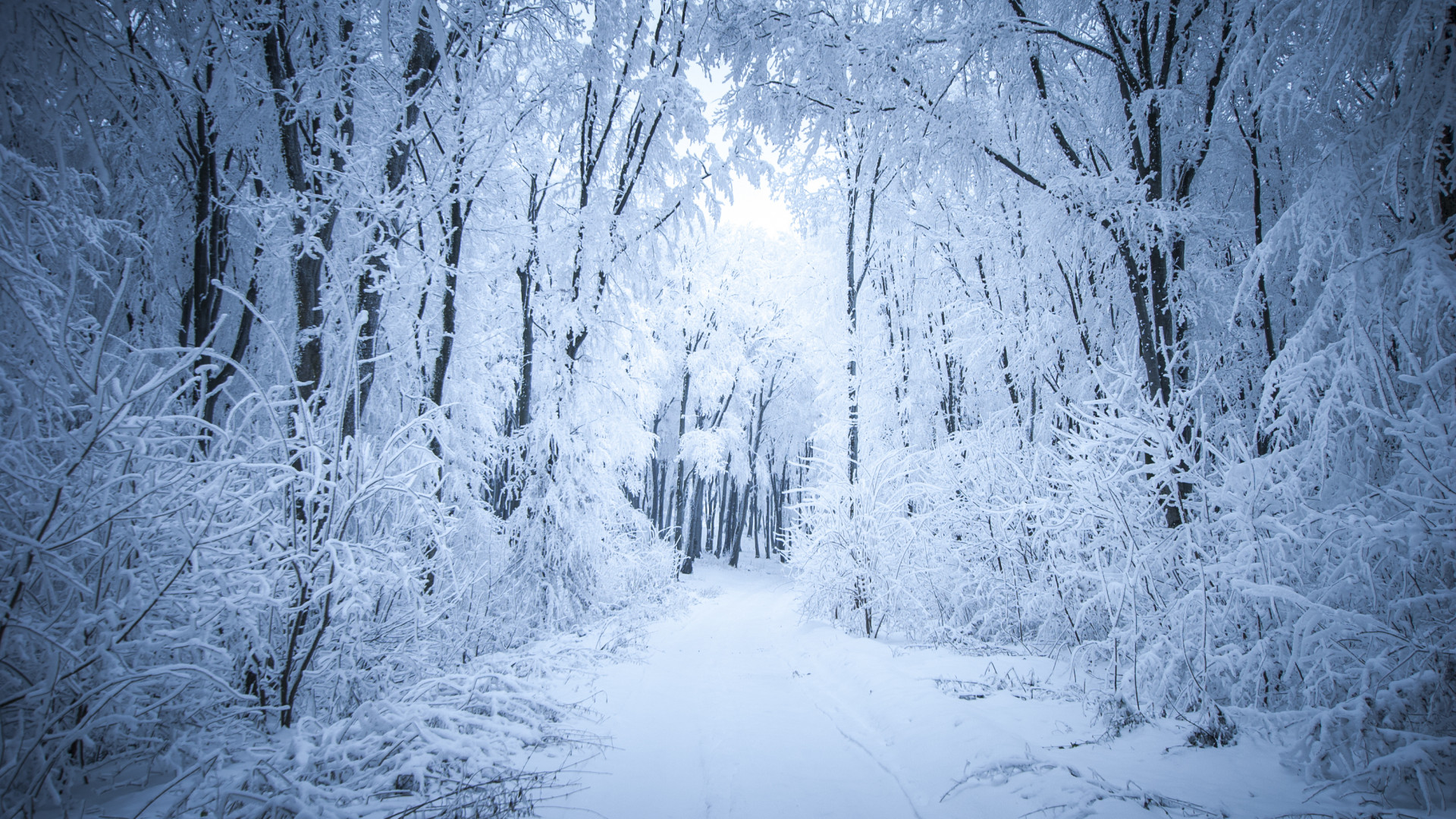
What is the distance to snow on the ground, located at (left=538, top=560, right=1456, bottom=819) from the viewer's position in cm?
208

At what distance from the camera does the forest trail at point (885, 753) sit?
2121 millimetres

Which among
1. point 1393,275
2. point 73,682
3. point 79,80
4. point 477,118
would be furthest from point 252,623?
point 1393,275

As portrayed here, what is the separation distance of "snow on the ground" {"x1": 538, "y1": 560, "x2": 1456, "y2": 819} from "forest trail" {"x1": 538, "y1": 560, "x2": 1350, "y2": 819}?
11 mm

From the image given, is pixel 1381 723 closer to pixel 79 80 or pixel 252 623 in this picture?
pixel 252 623

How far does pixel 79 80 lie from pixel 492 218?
4950 millimetres

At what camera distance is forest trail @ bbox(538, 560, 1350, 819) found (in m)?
2.12

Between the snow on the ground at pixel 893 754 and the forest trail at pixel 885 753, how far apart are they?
11 millimetres

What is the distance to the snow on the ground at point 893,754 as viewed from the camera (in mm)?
2076

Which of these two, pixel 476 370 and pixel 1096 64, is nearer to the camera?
pixel 1096 64

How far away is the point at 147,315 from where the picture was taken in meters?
5.39

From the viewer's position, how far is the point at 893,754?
118 inches

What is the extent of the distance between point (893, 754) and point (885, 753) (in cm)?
5

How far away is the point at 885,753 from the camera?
3025 mm

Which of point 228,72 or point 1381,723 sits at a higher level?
point 228,72
